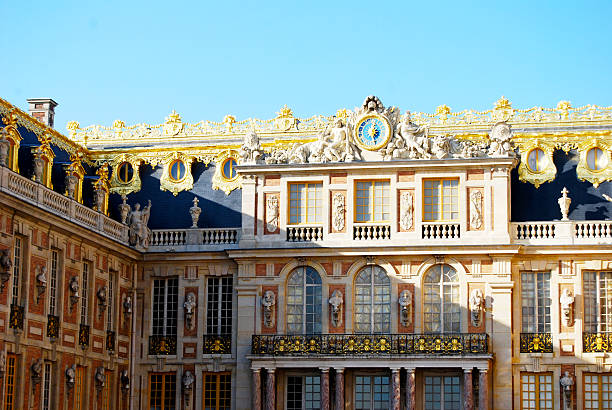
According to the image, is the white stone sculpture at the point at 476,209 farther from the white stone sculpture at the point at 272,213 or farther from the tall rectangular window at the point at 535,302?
the white stone sculpture at the point at 272,213

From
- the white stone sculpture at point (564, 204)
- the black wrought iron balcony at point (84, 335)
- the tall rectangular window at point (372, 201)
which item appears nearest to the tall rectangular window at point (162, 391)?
the black wrought iron balcony at point (84, 335)

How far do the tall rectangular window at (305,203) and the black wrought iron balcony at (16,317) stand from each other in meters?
10.8

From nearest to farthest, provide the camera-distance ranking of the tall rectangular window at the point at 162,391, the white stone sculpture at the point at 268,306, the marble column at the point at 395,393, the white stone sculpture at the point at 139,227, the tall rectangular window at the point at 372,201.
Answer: the marble column at the point at 395,393, the white stone sculpture at the point at 268,306, the tall rectangular window at the point at 372,201, the tall rectangular window at the point at 162,391, the white stone sculpture at the point at 139,227

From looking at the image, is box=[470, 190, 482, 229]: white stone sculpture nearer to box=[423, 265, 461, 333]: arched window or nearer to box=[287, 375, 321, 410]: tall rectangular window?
box=[423, 265, 461, 333]: arched window

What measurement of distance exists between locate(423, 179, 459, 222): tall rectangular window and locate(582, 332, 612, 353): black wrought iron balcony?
5.60 meters

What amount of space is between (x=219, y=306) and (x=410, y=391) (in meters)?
7.36

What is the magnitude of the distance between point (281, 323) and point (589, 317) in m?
9.86

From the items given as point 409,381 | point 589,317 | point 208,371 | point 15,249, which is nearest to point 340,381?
point 409,381

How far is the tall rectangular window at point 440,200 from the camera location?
42.2 metres

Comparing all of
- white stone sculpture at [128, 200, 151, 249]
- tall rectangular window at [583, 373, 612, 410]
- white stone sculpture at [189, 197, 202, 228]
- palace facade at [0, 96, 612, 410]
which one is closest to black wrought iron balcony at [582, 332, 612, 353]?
palace facade at [0, 96, 612, 410]

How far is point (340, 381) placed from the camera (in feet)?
135

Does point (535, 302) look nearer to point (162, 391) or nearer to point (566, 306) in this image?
point (566, 306)

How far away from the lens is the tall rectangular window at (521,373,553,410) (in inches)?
1612

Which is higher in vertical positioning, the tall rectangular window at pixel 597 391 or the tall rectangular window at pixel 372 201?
the tall rectangular window at pixel 372 201
